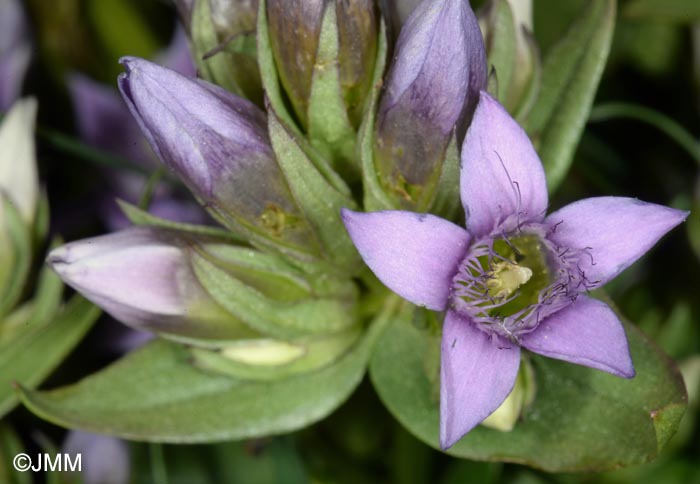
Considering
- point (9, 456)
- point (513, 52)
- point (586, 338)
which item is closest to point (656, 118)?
point (513, 52)

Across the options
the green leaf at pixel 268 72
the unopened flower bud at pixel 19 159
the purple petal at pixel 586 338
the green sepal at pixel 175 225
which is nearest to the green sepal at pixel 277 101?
the green leaf at pixel 268 72

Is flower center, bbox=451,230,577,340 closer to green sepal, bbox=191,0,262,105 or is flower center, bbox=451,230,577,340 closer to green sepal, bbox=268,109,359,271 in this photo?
green sepal, bbox=268,109,359,271

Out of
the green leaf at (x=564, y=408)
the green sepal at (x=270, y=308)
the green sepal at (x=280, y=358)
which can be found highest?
the green sepal at (x=270, y=308)

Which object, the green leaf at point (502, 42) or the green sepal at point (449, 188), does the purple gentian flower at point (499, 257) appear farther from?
the green leaf at point (502, 42)

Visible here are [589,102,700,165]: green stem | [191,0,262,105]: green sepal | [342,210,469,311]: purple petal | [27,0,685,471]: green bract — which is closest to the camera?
[342,210,469,311]: purple petal

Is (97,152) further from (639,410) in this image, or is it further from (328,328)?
(639,410)

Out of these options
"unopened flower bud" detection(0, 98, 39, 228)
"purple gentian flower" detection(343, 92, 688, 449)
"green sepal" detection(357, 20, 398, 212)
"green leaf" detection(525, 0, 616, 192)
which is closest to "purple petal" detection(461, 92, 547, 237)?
"purple gentian flower" detection(343, 92, 688, 449)

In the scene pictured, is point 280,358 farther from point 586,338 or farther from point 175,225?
point 586,338
